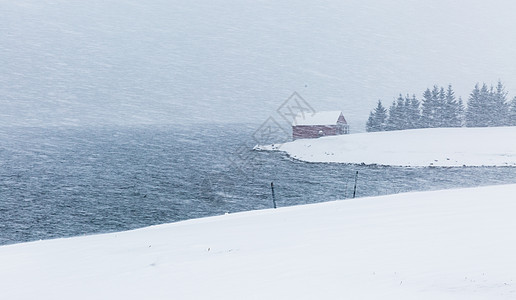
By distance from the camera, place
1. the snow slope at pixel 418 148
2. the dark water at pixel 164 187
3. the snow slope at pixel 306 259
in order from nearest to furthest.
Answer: the snow slope at pixel 306 259 → the dark water at pixel 164 187 → the snow slope at pixel 418 148

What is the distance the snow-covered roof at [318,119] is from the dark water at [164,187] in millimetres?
18996

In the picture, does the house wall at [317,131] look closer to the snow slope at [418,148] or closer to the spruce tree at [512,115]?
the snow slope at [418,148]

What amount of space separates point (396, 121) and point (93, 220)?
249 feet

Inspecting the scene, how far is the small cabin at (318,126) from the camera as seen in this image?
94.1m

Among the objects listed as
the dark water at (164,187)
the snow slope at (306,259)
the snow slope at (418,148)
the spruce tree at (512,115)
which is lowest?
the dark water at (164,187)

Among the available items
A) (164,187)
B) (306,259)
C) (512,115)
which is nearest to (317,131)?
(512,115)

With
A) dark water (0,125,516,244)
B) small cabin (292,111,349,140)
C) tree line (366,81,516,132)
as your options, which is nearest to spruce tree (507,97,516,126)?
tree line (366,81,516,132)

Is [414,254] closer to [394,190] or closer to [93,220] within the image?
[93,220]

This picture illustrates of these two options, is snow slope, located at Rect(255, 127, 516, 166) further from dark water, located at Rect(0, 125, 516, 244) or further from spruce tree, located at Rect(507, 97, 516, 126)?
spruce tree, located at Rect(507, 97, 516, 126)

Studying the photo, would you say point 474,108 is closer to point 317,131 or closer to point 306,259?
point 317,131

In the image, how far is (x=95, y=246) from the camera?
1739 cm

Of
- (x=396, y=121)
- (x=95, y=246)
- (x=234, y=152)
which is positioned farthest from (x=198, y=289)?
(x=396, y=121)

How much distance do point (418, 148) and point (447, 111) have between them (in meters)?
30.2

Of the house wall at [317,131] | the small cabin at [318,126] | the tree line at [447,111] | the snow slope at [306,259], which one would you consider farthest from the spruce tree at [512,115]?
the snow slope at [306,259]
